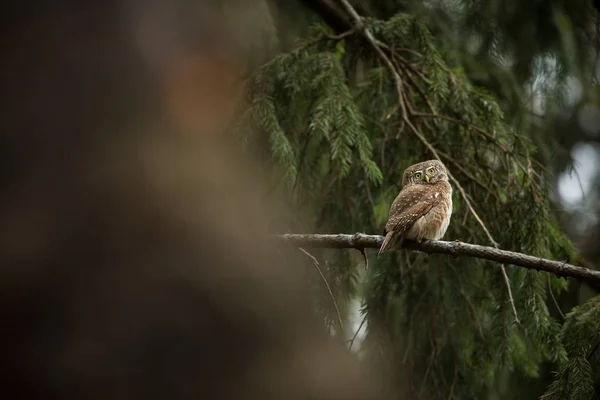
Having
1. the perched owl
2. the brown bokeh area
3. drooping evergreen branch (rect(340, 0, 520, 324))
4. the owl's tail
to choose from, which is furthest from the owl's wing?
the brown bokeh area

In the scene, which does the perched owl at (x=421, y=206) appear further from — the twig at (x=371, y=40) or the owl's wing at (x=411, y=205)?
the twig at (x=371, y=40)

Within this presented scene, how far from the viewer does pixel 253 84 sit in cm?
350

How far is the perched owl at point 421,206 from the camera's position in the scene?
3500mm

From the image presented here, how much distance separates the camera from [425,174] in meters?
3.77

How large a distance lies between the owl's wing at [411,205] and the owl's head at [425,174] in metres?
0.03

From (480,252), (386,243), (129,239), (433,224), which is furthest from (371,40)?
(129,239)

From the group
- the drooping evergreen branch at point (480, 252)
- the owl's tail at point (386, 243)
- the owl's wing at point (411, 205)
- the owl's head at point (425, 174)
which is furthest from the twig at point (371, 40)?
the drooping evergreen branch at point (480, 252)

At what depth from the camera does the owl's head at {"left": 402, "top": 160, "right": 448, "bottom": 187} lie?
3590mm

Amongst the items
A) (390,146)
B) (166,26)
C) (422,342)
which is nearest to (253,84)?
(390,146)

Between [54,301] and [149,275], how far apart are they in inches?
3.3

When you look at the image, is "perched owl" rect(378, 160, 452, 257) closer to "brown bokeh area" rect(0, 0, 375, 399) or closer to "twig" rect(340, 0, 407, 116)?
"twig" rect(340, 0, 407, 116)

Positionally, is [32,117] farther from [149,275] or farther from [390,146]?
[390,146]

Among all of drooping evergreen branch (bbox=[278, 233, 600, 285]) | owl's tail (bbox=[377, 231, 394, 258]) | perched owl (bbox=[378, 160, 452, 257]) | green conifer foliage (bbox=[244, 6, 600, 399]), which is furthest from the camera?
perched owl (bbox=[378, 160, 452, 257])

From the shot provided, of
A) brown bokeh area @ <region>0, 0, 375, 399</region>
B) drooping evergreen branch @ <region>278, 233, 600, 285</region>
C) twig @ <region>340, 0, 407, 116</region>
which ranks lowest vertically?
drooping evergreen branch @ <region>278, 233, 600, 285</region>
